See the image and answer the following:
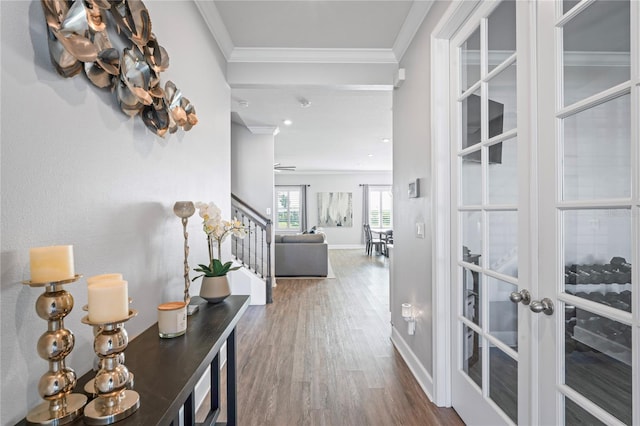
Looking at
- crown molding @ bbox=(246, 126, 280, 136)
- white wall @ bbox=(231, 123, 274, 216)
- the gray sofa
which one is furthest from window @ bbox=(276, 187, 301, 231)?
crown molding @ bbox=(246, 126, 280, 136)

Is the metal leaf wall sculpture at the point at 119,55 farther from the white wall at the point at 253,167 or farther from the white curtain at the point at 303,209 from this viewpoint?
the white curtain at the point at 303,209

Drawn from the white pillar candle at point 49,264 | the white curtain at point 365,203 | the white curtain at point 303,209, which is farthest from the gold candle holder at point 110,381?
the white curtain at point 365,203

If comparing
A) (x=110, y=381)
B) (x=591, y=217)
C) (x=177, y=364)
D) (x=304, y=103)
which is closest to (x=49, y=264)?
(x=110, y=381)

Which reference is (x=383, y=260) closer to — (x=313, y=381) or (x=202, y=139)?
(x=313, y=381)

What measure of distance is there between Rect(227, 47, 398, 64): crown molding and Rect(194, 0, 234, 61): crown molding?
0.14 m

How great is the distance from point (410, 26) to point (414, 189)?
125 centimetres

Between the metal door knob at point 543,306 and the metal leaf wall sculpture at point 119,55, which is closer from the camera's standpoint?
the metal leaf wall sculpture at point 119,55

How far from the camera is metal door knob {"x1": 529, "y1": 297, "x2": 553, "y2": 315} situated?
48.6 inches

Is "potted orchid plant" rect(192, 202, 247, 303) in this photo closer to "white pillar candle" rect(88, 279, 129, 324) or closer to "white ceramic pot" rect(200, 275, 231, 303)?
"white ceramic pot" rect(200, 275, 231, 303)

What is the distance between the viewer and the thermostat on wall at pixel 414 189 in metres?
2.43

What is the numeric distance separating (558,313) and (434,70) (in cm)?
160

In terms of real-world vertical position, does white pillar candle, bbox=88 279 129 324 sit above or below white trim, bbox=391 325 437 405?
above

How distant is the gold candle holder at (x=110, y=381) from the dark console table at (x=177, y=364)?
1.1 inches

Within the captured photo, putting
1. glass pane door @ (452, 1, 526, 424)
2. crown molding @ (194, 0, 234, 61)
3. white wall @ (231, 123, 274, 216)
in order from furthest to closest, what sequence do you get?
white wall @ (231, 123, 274, 216), crown molding @ (194, 0, 234, 61), glass pane door @ (452, 1, 526, 424)
